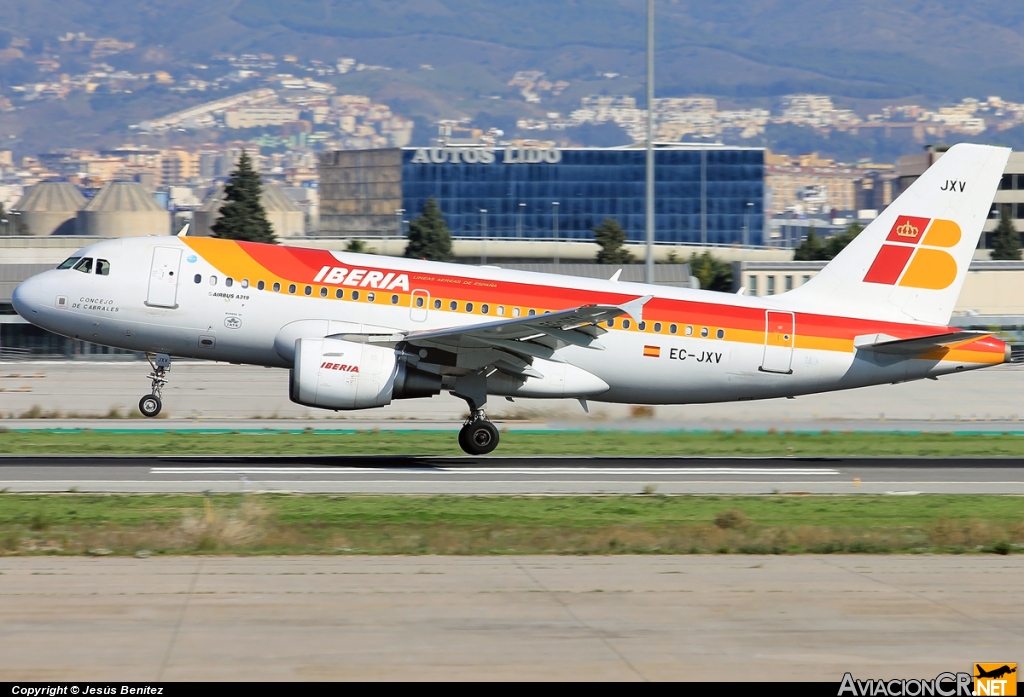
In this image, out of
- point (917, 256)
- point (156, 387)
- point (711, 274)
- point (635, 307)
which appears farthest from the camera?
point (711, 274)

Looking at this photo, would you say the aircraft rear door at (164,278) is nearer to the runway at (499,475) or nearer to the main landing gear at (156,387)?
the main landing gear at (156,387)

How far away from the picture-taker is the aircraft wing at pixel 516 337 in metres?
26.5

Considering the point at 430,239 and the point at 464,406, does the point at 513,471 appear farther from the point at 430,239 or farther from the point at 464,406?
the point at 430,239

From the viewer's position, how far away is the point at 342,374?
26359 millimetres

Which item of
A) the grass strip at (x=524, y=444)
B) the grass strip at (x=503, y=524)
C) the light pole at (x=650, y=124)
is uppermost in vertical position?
the light pole at (x=650, y=124)

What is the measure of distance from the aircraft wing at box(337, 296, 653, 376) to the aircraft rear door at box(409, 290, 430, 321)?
0.54 meters

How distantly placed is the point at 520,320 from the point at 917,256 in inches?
405

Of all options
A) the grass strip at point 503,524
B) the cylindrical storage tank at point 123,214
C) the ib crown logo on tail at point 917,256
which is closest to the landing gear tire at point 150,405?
the grass strip at point 503,524

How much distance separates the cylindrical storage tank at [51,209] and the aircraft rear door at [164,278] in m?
160

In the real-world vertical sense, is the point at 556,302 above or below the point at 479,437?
above

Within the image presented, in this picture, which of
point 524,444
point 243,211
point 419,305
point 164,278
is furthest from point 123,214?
point 419,305

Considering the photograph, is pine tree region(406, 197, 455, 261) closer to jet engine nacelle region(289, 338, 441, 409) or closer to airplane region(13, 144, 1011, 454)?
airplane region(13, 144, 1011, 454)

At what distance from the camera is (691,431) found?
1309 inches

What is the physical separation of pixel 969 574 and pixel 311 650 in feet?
28.6
